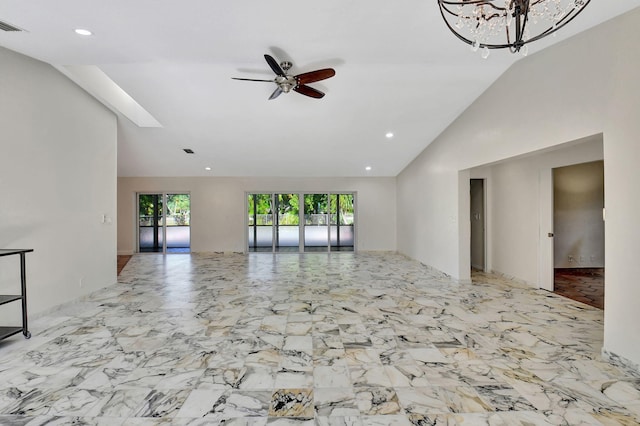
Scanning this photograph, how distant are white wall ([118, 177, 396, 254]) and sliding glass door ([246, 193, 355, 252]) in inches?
11.0

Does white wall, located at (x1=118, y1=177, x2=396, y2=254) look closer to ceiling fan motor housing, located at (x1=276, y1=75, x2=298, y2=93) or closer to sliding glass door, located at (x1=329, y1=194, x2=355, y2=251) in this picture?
sliding glass door, located at (x1=329, y1=194, x2=355, y2=251)

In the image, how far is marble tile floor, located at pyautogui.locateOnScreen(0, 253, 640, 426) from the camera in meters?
2.11

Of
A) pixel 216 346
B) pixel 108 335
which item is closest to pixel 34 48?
pixel 108 335

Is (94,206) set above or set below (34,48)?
below

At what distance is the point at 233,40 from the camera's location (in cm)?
297

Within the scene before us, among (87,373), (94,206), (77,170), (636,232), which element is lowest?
(87,373)

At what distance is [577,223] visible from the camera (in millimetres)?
6746

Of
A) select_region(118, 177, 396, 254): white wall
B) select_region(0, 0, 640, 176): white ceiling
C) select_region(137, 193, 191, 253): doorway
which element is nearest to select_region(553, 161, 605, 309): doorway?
select_region(0, 0, 640, 176): white ceiling

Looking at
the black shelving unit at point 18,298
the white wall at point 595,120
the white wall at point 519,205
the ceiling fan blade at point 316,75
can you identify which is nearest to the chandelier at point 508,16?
the white wall at point 595,120

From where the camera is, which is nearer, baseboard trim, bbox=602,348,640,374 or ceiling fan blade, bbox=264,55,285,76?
baseboard trim, bbox=602,348,640,374

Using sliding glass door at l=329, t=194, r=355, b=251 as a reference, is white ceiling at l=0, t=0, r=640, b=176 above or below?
above

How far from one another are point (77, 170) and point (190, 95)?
6.54ft

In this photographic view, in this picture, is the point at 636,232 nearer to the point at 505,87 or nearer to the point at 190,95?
the point at 505,87

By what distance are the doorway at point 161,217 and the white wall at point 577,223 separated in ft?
32.2
